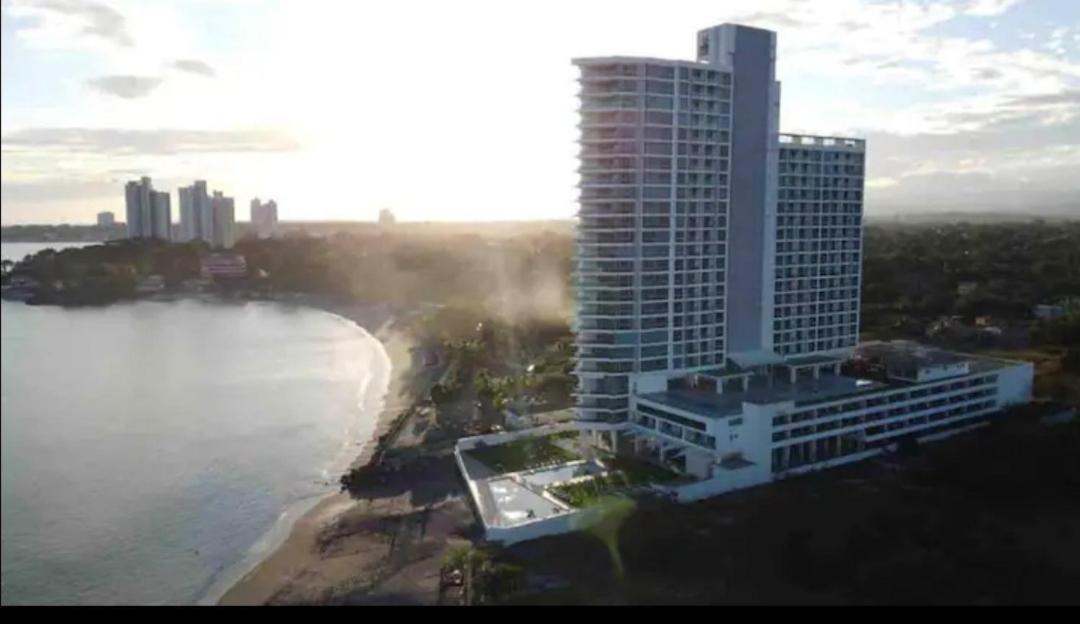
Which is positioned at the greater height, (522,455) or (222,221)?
(222,221)

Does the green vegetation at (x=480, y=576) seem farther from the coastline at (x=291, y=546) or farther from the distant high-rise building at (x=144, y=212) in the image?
the distant high-rise building at (x=144, y=212)

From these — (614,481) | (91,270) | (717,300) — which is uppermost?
(91,270)

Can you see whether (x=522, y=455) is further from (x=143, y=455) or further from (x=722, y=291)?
(x=143, y=455)

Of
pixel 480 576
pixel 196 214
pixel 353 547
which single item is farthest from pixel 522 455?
pixel 196 214

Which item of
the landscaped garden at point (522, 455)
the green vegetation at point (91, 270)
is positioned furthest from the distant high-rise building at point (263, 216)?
the landscaped garden at point (522, 455)

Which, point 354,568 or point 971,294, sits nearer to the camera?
point 354,568
